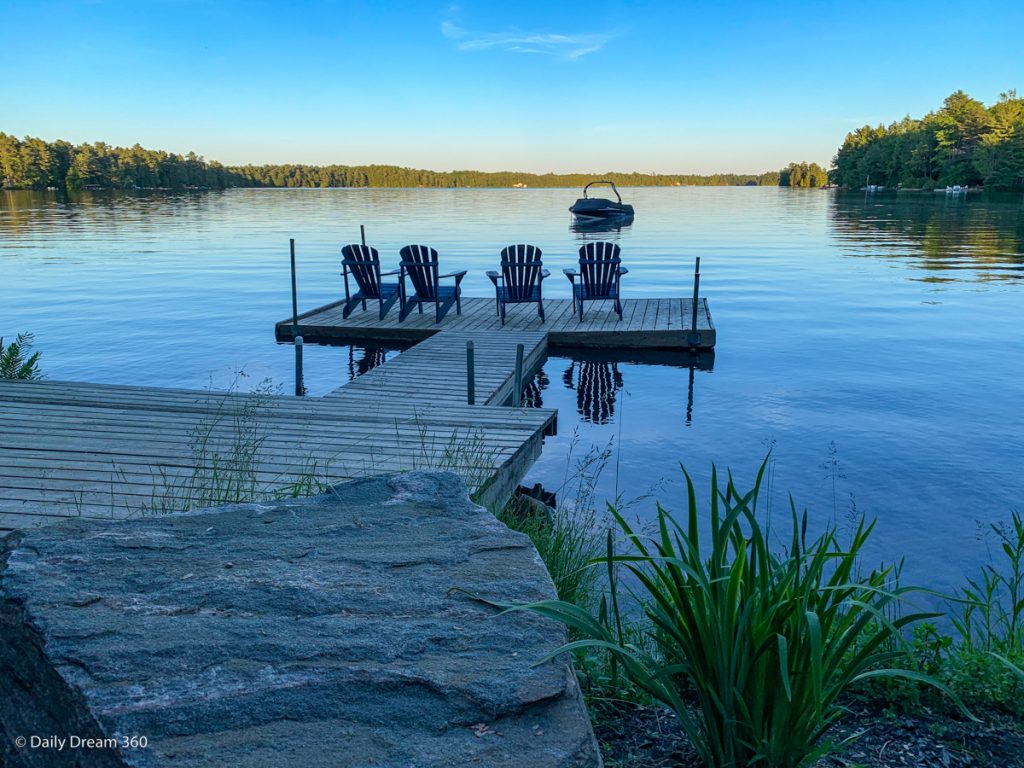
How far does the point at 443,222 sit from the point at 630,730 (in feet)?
152

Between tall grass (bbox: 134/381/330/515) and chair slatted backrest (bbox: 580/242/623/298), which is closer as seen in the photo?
tall grass (bbox: 134/381/330/515)

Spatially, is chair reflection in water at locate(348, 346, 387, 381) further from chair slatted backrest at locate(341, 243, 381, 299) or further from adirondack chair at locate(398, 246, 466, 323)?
chair slatted backrest at locate(341, 243, 381, 299)

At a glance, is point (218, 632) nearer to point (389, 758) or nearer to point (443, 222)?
point (389, 758)

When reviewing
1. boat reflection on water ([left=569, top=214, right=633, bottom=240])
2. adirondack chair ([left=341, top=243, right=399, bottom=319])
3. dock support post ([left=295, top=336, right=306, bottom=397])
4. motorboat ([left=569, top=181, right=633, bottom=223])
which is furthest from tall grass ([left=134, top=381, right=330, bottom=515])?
motorboat ([left=569, top=181, right=633, bottom=223])

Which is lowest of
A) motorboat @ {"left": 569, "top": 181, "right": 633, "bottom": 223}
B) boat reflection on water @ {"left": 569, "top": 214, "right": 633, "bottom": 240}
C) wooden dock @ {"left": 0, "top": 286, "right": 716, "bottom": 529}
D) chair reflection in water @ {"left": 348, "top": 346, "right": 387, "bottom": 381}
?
chair reflection in water @ {"left": 348, "top": 346, "right": 387, "bottom": 381}

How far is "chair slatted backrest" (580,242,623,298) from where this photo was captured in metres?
11.9

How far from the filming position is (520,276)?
11.9 metres

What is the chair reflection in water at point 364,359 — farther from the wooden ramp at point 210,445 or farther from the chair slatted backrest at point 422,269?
the wooden ramp at point 210,445

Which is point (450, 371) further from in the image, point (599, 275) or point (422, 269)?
point (599, 275)

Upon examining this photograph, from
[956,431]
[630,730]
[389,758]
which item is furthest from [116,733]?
[956,431]

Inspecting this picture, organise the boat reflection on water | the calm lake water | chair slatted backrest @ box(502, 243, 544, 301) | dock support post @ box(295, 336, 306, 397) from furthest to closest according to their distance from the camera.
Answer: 1. the boat reflection on water
2. chair slatted backrest @ box(502, 243, 544, 301)
3. dock support post @ box(295, 336, 306, 397)
4. the calm lake water

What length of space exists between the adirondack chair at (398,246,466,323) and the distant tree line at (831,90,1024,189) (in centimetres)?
8543

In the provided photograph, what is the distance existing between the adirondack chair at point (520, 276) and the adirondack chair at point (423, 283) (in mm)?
658

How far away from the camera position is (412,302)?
485 inches
